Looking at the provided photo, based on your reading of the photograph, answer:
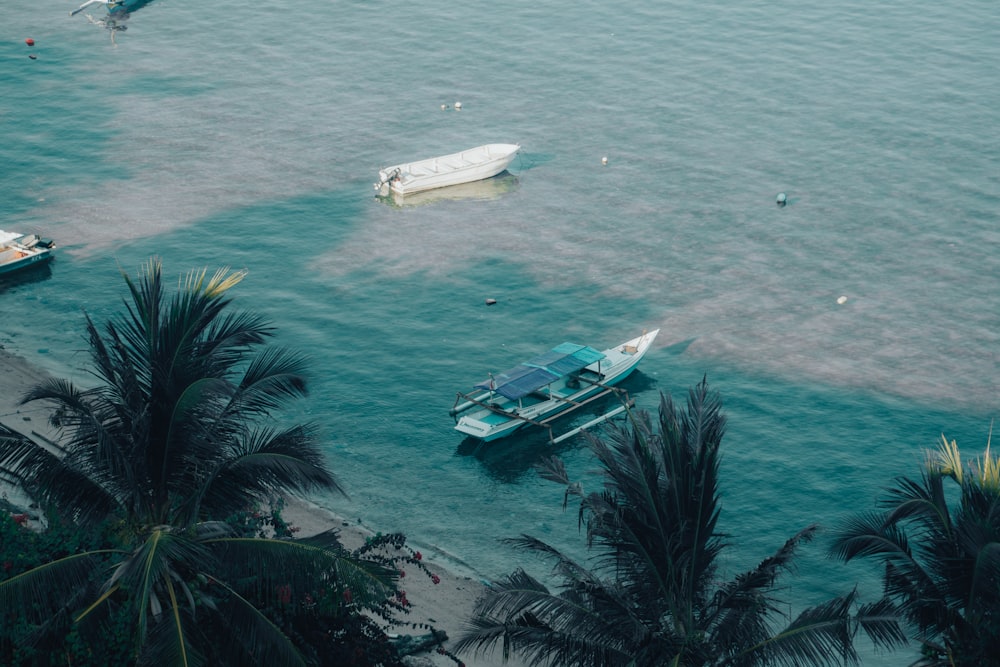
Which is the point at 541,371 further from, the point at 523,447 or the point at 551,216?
the point at 551,216

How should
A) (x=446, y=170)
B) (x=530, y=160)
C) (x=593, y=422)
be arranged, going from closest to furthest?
(x=593, y=422) < (x=446, y=170) < (x=530, y=160)

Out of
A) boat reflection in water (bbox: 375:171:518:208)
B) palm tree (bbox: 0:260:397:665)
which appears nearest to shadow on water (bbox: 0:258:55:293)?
boat reflection in water (bbox: 375:171:518:208)

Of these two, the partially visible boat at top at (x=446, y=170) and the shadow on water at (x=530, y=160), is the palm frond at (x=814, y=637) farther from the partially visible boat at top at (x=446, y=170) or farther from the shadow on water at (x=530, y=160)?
the shadow on water at (x=530, y=160)

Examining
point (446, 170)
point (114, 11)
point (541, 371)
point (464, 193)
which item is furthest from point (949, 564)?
point (114, 11)

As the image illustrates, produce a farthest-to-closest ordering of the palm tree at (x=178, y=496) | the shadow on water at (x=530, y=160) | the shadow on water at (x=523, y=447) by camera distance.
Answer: the shadow on water at (x=530, y=160), the shadow on water at (x=523, y=447), the palm tree at (x=178, y=496)

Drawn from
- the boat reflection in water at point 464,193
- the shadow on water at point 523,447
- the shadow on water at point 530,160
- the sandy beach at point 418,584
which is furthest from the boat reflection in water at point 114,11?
the shadow on water at point 523,447

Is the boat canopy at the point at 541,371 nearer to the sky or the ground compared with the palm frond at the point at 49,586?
nearer to the ground
